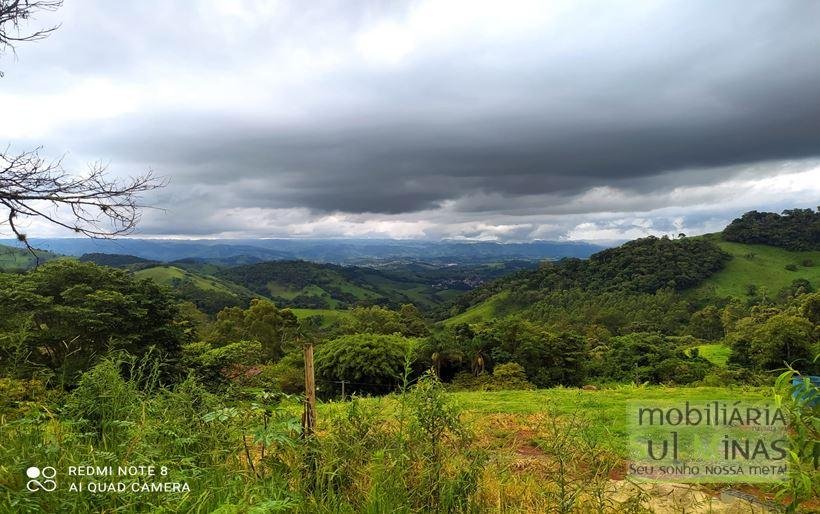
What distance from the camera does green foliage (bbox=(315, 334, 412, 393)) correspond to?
25734mm

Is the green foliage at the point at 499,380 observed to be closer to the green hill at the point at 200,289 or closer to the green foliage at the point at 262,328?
the green foliage at the point at 262,328

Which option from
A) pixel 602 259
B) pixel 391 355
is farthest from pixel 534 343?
pixel 602 259

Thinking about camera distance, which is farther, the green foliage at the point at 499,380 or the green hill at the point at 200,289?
the green hill at the point at 200,289

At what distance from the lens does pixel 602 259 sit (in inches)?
4272

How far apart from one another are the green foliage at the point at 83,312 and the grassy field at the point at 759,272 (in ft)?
322

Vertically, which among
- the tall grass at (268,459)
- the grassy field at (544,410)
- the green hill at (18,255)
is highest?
the green hill at (18,255)

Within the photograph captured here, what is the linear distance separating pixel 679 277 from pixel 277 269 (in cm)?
14726

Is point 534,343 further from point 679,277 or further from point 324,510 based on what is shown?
point 679,277

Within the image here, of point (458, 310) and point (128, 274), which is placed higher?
point (128, 274)

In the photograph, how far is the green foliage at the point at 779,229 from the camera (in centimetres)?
10638

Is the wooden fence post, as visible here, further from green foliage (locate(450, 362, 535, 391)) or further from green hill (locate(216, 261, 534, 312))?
green hill (locate(216, 261, 534, 312))

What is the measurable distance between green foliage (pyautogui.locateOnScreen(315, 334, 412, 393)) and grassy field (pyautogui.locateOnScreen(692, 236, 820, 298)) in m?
85.7

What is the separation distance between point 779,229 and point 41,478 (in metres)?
146

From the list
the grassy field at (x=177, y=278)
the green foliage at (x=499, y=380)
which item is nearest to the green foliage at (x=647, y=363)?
the green foliage at (x=499, y=380)
